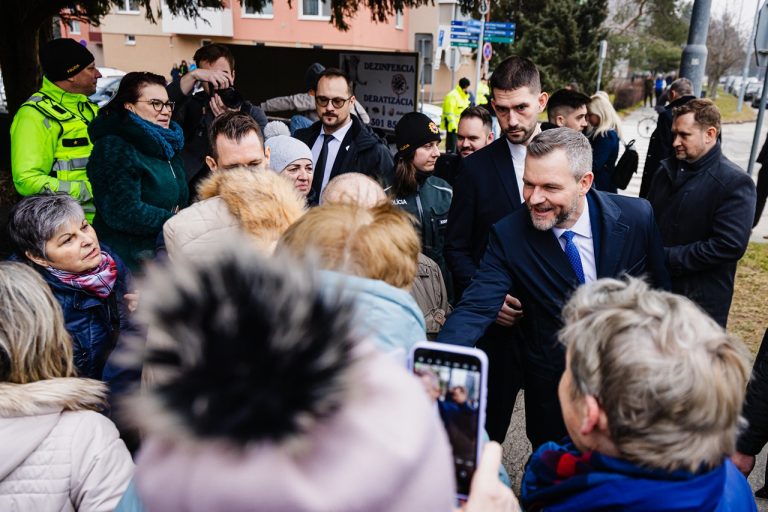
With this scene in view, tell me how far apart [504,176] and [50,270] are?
7.57 ft

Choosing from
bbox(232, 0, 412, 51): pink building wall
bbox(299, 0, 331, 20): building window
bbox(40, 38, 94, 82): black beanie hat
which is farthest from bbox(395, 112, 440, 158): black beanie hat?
bbox(299, 0, 331, 20): building window

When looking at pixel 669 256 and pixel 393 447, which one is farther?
pixel 669 256

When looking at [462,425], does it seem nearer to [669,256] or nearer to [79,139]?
[669,256]

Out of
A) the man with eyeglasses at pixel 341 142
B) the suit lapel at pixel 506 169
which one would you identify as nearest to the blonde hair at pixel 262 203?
the suit lapel at pixel 506 169

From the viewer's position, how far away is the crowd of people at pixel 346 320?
30.7 inches

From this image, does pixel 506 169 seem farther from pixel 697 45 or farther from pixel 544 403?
pixel 697 45

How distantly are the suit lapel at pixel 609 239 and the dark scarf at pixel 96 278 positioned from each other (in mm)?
2228

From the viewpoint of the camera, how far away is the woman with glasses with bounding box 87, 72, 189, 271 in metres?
3.21

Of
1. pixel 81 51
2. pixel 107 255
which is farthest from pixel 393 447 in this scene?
pixel 81 51

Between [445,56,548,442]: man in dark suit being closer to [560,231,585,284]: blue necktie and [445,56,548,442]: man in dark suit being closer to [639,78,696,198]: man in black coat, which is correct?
[560,231,585,284]: blue necktie

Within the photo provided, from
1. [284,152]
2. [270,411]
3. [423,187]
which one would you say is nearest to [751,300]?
[423,187]

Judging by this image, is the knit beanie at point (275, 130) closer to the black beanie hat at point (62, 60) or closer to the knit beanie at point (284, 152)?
the knit beanie at point (284, 152)

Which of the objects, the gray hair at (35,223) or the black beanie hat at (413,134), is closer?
the gray hair at (35,223)

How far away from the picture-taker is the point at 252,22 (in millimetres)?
31453
